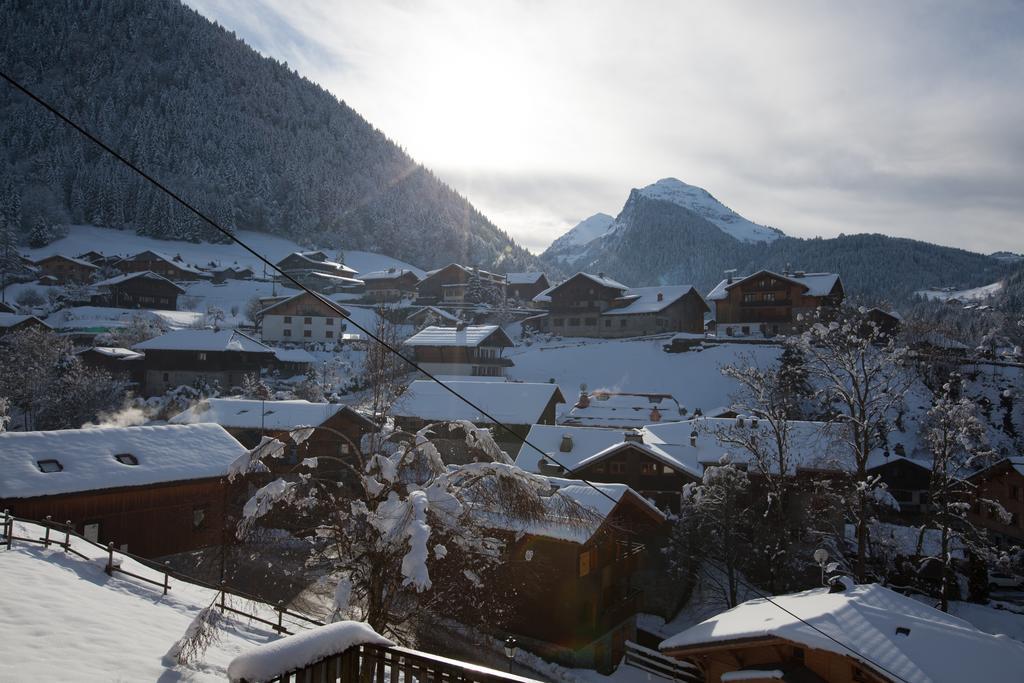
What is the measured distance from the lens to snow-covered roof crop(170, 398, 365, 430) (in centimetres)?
3188

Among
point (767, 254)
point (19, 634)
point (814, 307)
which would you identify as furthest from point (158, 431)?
point (767, 254)

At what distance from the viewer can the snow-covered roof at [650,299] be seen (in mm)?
64625

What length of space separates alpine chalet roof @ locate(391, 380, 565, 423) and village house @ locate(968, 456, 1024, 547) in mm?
22650

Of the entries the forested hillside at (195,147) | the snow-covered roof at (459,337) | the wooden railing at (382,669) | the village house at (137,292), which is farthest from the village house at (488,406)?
the forested hillside at (195,147)

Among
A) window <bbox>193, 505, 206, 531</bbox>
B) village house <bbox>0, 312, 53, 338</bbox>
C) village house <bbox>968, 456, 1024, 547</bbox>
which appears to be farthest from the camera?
village house <bbox>0, 312, 53, 338</bbox>

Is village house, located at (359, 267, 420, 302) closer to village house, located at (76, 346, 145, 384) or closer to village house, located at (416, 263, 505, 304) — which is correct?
village house, located at (416, 263, 505, 304)

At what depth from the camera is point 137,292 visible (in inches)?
2800

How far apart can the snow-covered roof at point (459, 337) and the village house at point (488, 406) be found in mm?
12676

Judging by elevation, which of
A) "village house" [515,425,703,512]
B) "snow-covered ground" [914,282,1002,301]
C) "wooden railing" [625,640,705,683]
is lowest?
"wooden railing" [625,640,705,683]

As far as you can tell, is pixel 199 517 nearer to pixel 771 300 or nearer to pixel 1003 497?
pixel 1003 497

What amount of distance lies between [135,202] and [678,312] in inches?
3910

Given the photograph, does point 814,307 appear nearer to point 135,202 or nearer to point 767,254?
point 135,202

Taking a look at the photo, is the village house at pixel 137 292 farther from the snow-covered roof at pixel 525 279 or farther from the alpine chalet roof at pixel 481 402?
the alpine chalet roof at pixel 481 402

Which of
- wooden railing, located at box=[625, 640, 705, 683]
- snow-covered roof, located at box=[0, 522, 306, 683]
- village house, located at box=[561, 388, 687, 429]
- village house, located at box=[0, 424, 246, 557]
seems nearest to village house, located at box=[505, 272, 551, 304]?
village house, located at box=[561, 388, 687, 429]
